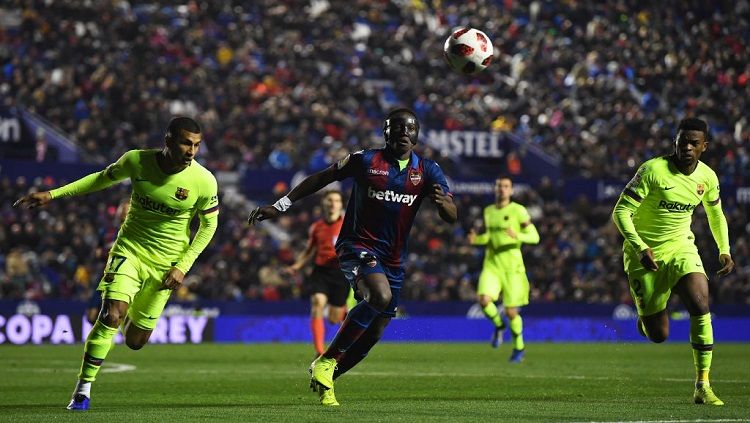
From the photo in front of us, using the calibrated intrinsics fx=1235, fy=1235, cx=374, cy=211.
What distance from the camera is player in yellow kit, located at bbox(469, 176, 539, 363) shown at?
1989cm

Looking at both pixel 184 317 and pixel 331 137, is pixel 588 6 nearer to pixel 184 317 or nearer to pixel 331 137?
pixel 331 137

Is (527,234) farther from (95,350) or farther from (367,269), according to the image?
(95,350)

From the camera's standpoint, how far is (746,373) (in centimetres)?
1655

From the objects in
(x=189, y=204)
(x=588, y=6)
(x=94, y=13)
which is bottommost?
(x=189, y=204)

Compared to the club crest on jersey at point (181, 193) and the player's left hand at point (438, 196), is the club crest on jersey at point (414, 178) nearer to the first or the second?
the player's left hand at point (438, 196)

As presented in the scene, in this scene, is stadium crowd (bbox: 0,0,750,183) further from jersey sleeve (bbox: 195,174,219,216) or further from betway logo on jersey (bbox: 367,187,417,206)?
betway logo on jersey (bbox: 367,187,417,206)

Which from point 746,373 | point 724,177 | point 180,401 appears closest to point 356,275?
point 180,401

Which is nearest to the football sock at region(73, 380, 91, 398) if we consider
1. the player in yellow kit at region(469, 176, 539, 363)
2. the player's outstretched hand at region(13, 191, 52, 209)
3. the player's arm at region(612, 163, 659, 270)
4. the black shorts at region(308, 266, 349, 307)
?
the player's outstretched hand at region(13, 191, 52, 209)

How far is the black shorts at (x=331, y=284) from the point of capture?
18.6 meters

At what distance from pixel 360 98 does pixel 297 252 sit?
22.5ft

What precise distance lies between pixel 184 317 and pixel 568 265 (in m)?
10.8

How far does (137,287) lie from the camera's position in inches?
424

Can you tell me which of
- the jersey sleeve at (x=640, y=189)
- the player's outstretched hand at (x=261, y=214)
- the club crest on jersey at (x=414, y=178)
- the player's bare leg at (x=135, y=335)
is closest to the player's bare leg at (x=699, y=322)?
the jersey sleeve at (x=640, y=189)

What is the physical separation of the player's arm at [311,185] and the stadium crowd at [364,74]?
793 inches
